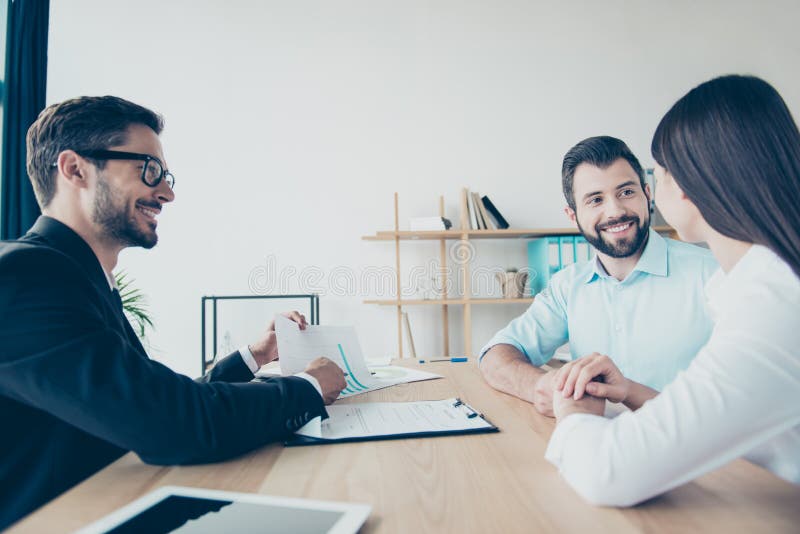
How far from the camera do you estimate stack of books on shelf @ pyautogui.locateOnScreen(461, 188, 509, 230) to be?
9.70 feet

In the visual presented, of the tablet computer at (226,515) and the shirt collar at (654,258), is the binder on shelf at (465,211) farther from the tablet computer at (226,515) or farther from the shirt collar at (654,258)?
the tablet computer at (226,515)

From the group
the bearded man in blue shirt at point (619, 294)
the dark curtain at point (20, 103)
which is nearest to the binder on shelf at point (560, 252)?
the bearded man in blue shirt at point (619, 294)

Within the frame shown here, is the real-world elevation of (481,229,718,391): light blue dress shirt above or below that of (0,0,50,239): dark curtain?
below

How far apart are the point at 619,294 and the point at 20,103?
296 cm

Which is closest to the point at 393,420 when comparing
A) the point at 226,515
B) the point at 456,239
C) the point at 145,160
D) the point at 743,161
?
the point at 226,515

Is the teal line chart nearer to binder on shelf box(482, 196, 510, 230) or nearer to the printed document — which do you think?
the printed document

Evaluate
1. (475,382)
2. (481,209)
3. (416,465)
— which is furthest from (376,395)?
(481,209)

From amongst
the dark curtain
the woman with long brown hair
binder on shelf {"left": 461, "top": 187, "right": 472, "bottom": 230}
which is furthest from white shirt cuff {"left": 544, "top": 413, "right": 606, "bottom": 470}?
the dark curtain

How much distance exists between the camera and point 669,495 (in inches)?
22.0

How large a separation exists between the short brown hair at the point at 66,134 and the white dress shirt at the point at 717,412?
1.12m

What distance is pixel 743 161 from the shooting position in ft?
2.03

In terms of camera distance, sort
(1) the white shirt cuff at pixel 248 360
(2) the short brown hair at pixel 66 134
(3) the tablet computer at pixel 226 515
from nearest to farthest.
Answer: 1. (3) the tablet computer at pixel 226 515
2. (2) the short brown hair at pixel 66 134
3. (1) the white shirt cuff at pixel 248 360

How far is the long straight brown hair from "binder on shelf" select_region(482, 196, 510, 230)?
2266 mm

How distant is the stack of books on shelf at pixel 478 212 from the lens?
296 centimetres
